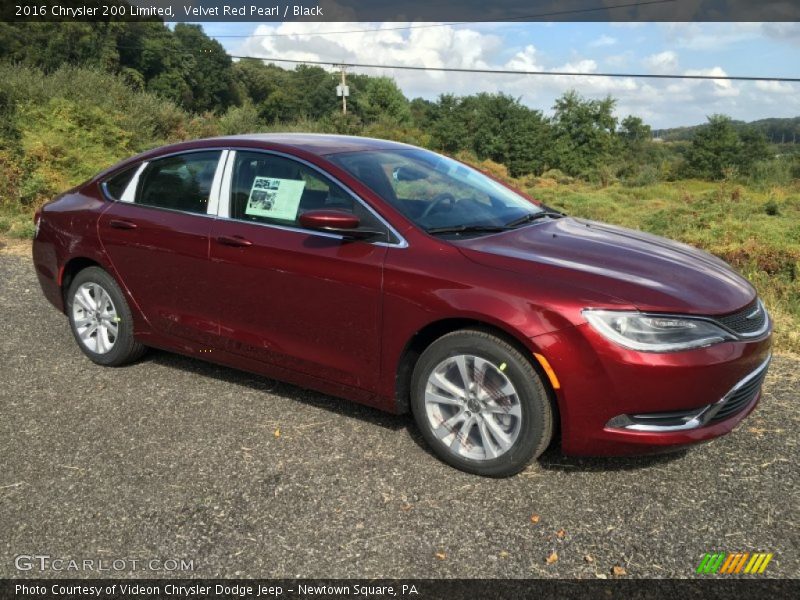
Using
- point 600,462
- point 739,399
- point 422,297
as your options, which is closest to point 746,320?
point 739,399

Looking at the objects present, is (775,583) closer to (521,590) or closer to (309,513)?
(521,590)

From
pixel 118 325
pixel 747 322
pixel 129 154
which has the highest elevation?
pixel 129 154

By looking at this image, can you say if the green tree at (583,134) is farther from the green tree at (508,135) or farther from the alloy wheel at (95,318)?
the alloy wheel at (95,318)

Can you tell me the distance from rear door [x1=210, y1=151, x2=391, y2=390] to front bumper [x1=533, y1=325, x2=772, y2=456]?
1028 millimetres

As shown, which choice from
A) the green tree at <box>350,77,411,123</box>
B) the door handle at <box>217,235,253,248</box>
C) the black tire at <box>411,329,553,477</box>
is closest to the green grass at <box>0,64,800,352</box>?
the black tire at <box>411,329,553,477</box>

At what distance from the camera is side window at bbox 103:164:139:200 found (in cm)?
487

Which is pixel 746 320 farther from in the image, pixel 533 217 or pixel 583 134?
pixel 583 134

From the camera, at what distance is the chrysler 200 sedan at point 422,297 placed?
3.14m

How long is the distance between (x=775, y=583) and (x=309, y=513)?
1932mm

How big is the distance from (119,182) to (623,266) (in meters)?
3.51

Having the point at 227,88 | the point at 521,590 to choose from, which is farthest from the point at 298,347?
the point at 227,88

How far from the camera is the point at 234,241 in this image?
412 cm

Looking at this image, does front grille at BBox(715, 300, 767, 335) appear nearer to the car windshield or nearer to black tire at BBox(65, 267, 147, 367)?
the car windshield

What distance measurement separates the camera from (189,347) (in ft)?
14.8
